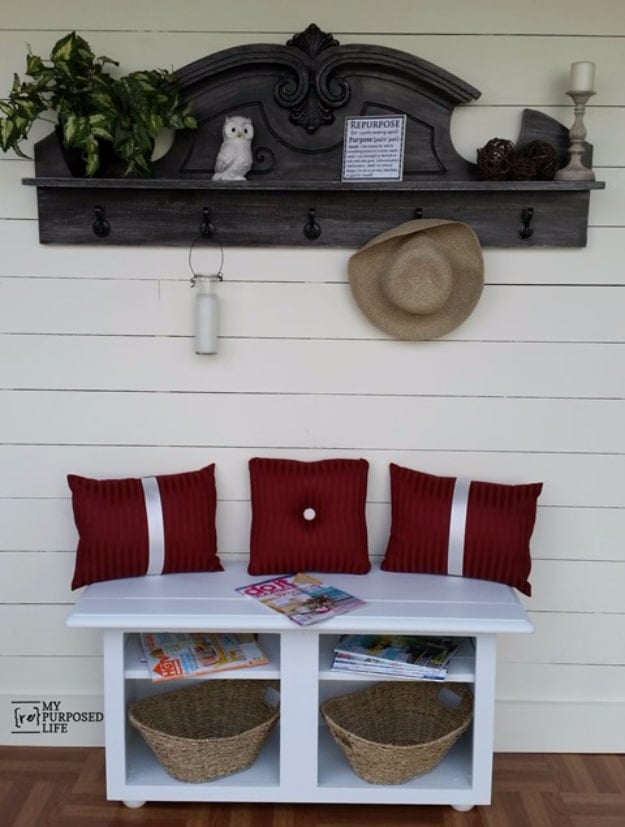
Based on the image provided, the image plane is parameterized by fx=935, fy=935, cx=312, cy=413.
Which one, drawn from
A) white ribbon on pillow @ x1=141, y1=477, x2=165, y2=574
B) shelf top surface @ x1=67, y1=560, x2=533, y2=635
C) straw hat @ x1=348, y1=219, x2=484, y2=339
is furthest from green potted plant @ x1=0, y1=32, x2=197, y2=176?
shelf top surface @ x1=67, y1=560, x2=533, y2=635

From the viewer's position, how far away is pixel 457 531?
263cm

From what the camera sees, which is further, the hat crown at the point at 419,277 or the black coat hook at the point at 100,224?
the black coat hook at the point at 100,224

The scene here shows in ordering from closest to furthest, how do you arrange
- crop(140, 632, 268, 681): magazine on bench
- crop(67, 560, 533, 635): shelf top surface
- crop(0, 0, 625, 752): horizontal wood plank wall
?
1. crop(67, 560, 533, 635): shelf top surface
2. crop(140, 632, 268, 681): magazine on bench
3. crop(0, 0, 625, 752): horizontal wood plank wall

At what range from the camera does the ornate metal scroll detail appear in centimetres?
253

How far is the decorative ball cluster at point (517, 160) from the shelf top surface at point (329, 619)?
3.71 ft

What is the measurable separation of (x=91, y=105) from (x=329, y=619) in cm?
148

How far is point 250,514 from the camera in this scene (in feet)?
9.18

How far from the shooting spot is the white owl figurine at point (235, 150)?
8.30 feet

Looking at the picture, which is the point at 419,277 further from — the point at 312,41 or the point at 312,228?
the point at 312,41

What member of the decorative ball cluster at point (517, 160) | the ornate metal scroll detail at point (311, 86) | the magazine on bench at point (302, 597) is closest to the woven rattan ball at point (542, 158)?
the decorative ball cluster at point (517, 160)

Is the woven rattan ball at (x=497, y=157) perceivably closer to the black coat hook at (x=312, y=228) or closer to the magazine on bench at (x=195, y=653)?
the black coat hook at (x=312, y=228)

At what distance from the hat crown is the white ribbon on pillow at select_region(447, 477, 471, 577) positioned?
55 cm

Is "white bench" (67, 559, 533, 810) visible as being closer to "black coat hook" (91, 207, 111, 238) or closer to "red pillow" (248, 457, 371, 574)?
"red pillow" (248, 457, 371, 574)

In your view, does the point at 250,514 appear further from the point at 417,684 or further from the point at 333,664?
the point at 417,684
